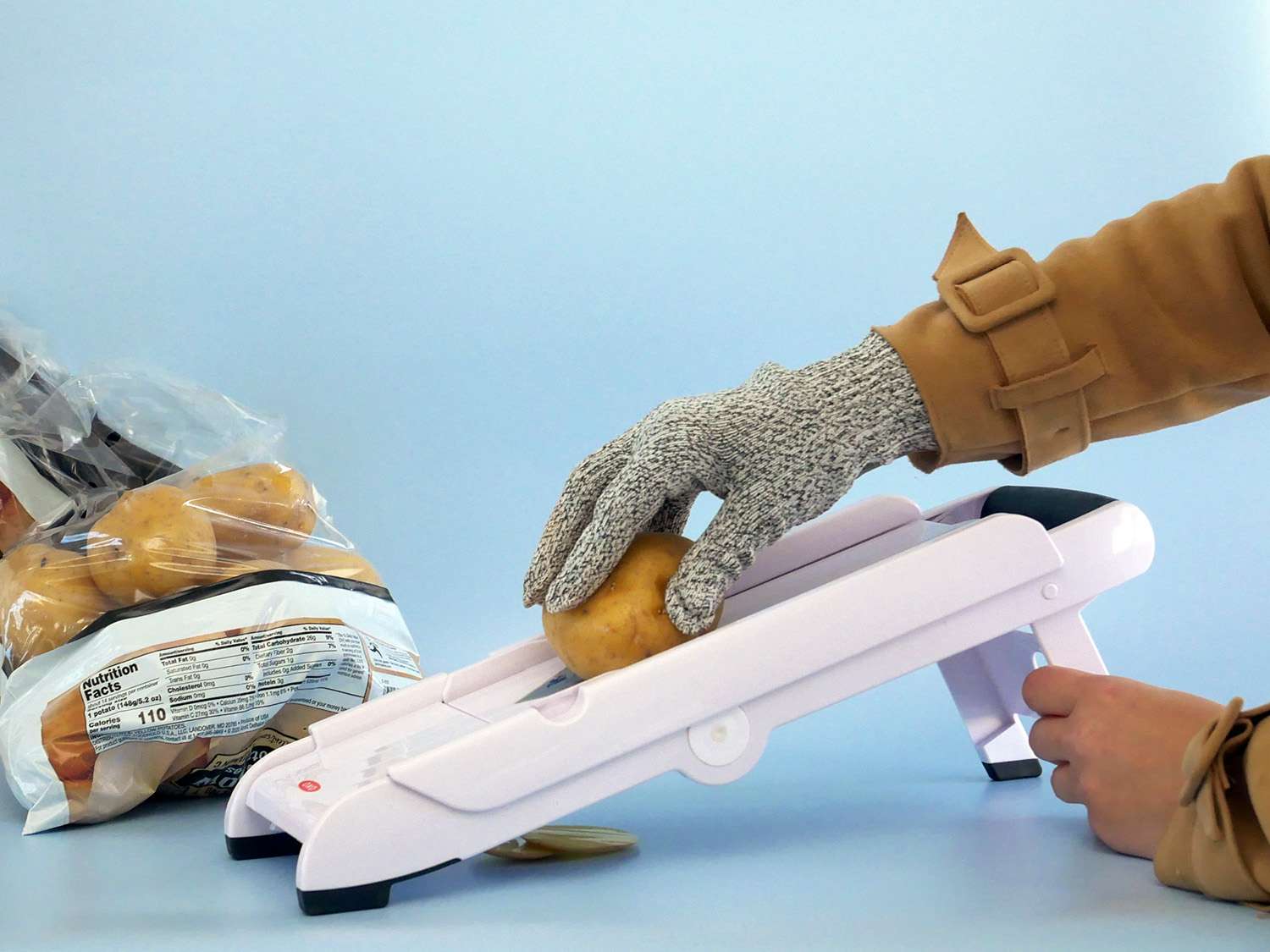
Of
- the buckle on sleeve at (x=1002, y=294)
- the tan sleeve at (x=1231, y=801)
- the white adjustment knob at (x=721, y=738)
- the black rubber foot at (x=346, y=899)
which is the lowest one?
the tan sleeve at (x=1231, y=801)

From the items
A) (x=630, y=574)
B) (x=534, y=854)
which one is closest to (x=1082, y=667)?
(x=630, y=574)

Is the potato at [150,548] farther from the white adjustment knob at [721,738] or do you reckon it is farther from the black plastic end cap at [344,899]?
the white adjustment knob at [721,738]

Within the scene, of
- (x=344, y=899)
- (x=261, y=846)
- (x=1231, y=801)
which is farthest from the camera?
(x=261, y=846)

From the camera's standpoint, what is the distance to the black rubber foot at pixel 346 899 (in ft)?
3.69

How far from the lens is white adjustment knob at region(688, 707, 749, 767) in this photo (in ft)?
3.93

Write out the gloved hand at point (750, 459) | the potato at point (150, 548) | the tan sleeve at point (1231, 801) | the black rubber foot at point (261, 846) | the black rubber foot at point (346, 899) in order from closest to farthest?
the tan sleeve at point (1231, 801) → the black rubber foot at point (346, 899) → the gloved hand at point (750, 459) → the black rubber foot at point (261, 846) → the potato at point (150, 548)

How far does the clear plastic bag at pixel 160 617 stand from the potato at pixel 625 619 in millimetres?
455

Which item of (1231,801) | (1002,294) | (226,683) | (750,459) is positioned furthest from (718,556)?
(226,683)

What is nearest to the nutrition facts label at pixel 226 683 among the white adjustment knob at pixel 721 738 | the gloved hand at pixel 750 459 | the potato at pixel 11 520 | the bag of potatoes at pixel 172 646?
the bag of potatoes at pixel 172 646

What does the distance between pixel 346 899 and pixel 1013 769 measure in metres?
0.80

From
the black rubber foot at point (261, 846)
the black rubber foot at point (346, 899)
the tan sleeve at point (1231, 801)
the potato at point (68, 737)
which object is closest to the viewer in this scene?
the tan sleeve at point (1231, 801)

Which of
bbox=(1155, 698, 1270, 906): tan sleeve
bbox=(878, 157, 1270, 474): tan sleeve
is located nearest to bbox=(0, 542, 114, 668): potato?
bbox=(878, 157, 1270, 474): tan sleeve

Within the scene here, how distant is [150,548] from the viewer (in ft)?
5.41

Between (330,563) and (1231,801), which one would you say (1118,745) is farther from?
(330,563)
